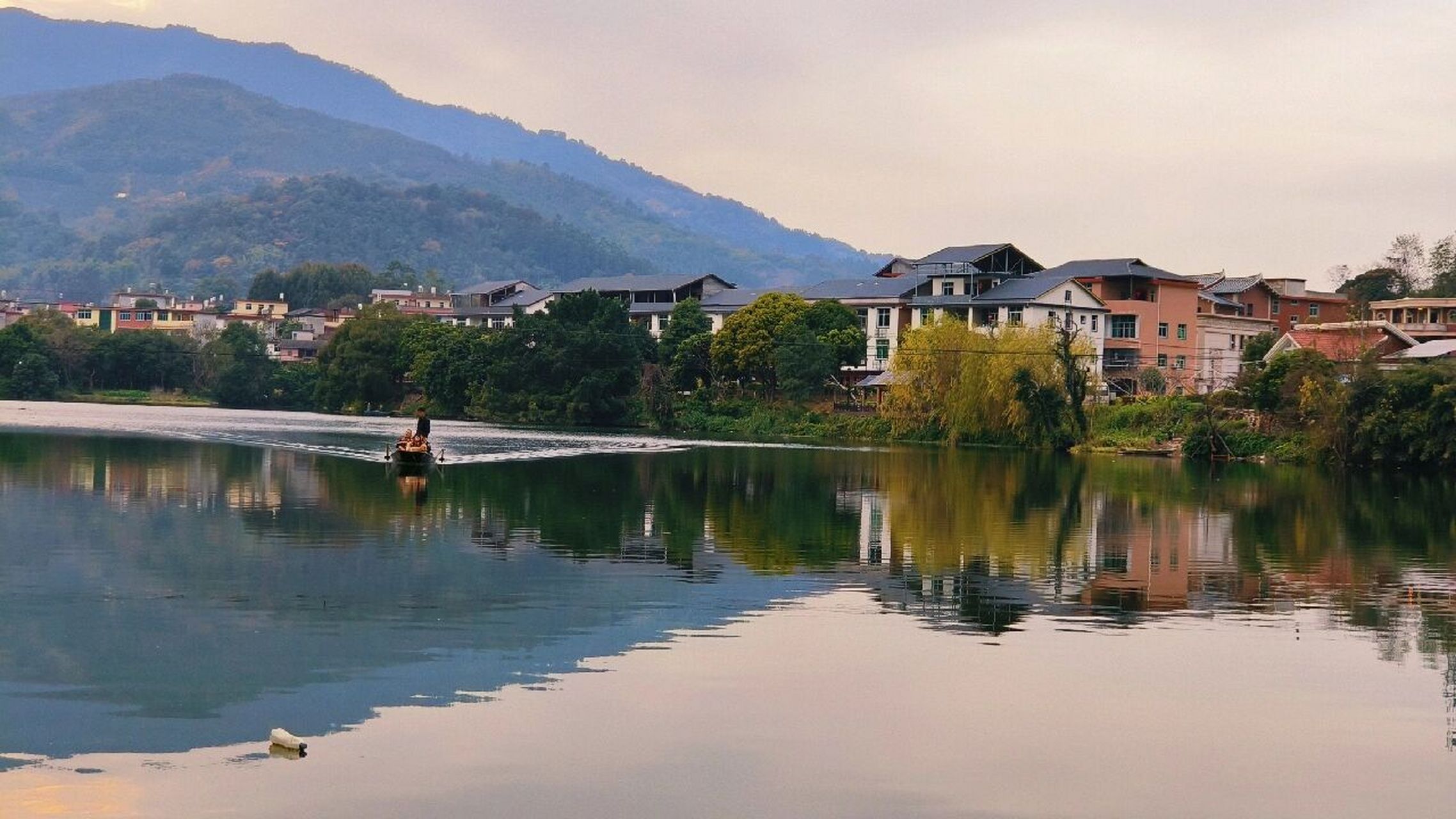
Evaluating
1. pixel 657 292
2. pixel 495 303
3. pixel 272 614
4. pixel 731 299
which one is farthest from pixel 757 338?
pixel 272 614

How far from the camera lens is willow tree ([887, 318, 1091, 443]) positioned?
6019 cm

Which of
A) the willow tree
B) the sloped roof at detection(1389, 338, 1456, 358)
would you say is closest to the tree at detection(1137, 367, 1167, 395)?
the willow tree

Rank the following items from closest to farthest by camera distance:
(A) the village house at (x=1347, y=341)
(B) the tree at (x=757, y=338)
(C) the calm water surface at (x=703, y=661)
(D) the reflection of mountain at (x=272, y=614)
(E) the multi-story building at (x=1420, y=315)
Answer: (C) the calm water surface at (x=703, y=661)
(D) the reflection of mountain at (x=272, y=614)
(A) the village house at (x=1347, y=341)
(E) the multi-story building at (x=1420, y=315)
(B) the tree at (x=757, y=338)

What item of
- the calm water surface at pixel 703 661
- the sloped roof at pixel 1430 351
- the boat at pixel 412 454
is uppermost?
the sloped roof at pixel 1430 351

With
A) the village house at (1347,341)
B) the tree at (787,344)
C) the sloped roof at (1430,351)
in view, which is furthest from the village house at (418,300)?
the sloped roof at (1430,351)

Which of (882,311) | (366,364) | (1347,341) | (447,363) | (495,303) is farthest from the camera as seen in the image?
(495,303)

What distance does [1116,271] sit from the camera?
3098 inches

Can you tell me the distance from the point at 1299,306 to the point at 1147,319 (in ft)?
58.5

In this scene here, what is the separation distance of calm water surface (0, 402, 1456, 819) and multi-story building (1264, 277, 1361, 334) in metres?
65.3

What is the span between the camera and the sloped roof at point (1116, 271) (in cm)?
7800

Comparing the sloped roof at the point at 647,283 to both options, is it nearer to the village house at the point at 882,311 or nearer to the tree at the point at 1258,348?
the village house at the point at 882,311

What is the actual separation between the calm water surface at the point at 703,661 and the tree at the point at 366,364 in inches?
2474

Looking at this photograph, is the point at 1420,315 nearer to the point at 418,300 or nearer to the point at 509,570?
the point at 509,570

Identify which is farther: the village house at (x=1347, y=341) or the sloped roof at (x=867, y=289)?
the sloped roof at (x=867, y=289)
